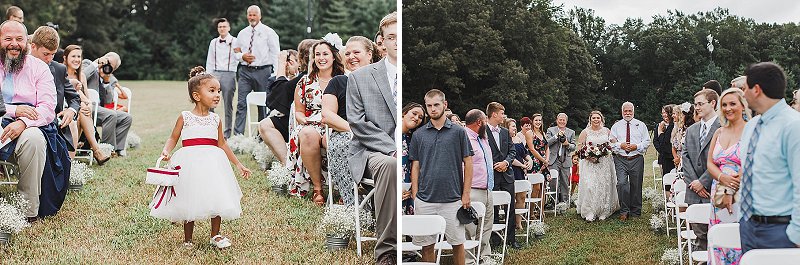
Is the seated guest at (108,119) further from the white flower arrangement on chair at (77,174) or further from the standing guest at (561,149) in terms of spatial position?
the standing guest at (561,149)

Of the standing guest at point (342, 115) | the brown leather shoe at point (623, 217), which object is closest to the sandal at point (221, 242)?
the standing guest at point (342, 115)

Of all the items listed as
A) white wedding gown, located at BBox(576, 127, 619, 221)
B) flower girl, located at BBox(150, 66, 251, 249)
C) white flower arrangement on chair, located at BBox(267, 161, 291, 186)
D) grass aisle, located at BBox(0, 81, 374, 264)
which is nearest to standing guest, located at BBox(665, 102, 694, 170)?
white wedding gown, located at BBox(576, 127, 619, 221)

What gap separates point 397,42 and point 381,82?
0.62 ft

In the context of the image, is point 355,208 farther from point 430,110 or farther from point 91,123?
point 91,123

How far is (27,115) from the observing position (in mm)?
4270

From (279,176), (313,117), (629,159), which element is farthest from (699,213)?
(279,176)

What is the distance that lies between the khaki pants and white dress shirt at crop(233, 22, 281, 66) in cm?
420

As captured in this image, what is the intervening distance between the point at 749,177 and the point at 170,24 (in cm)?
3084

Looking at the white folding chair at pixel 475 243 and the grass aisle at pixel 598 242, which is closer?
the grass aisle at pixel 598 242

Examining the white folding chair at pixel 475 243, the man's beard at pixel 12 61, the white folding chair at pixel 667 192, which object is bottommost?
the white folding chair at pixel 475 243

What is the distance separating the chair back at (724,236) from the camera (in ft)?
8.86

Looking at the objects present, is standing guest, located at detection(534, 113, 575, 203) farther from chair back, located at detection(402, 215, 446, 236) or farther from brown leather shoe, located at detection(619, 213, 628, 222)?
chair back, located at detection(402, 215, 446, 236)

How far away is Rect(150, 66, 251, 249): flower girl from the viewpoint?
3686 millimetres

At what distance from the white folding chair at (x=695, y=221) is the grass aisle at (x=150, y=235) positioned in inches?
56.0
